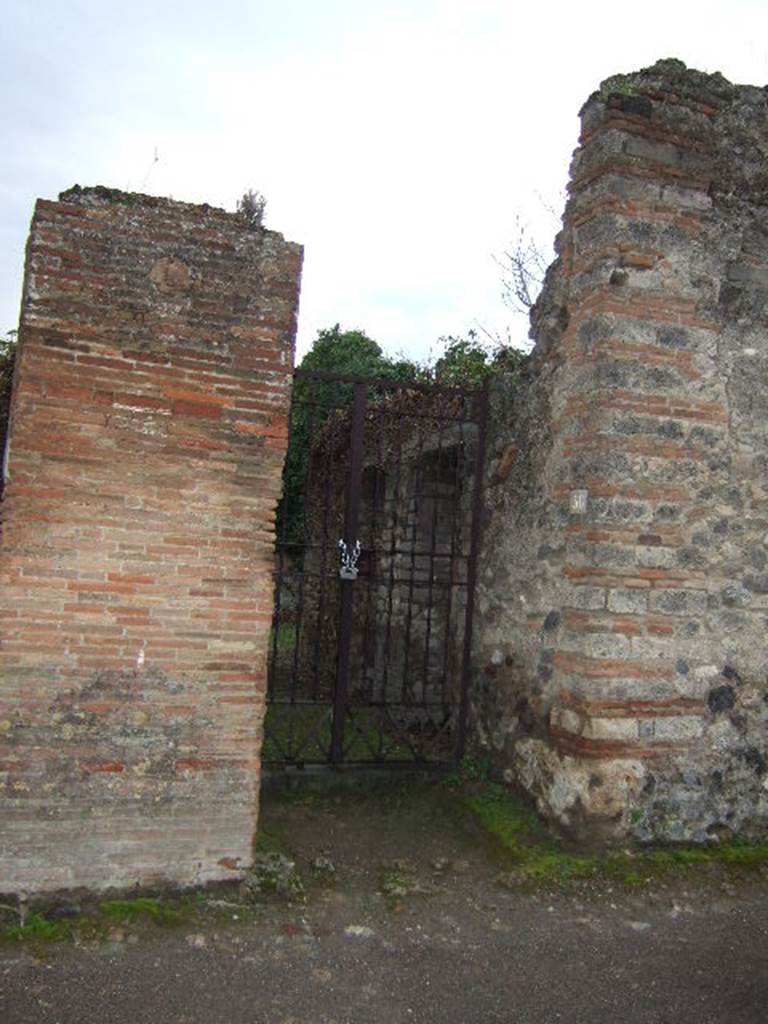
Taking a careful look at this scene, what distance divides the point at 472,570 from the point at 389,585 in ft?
2.16

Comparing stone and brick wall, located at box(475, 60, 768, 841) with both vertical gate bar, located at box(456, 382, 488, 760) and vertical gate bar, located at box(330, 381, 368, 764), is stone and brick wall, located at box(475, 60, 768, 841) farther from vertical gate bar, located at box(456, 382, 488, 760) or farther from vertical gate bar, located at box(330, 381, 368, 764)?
vertical gate bar, located at box(330, 381, 368, 764)

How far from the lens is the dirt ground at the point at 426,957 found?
11.0 ft

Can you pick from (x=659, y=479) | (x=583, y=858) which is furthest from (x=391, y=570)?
(x=583, y=858)

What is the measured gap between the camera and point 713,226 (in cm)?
516

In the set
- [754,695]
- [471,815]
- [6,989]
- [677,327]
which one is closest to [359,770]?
[471,815]

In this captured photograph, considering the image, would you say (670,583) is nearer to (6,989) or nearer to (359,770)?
(359,770)

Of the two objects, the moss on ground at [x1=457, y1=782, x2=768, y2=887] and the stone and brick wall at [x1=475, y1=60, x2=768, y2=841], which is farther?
the stone and brick wall at [x1=475, y1=60, x2=768, y2=841]

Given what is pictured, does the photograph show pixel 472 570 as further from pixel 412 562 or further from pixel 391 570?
pixel 391 570

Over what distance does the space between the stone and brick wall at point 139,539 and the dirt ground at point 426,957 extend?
480mm

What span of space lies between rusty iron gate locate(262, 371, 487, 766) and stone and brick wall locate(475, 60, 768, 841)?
50.6 inches

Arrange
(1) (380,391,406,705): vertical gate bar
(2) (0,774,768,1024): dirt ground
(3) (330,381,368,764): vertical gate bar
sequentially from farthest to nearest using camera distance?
(1) (380,391,406,705): vertical gate bar
(3) (330,381,368,764): vertical gate bar
(2) (0,774,768,1024): dirt ground

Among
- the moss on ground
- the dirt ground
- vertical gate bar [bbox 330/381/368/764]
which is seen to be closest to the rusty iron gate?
vertical gate bar [bbox 330/381/368/764]

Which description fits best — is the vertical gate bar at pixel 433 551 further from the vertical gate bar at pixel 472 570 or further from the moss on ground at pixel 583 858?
the moss on ground at pixel 583 858

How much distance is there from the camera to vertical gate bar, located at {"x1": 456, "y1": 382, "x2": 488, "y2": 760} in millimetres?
6367
